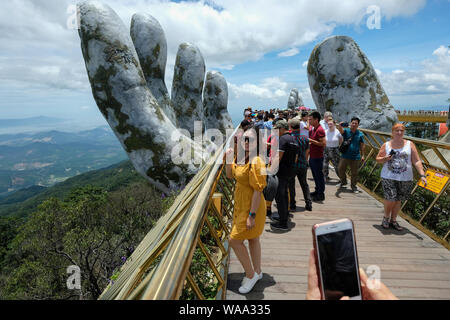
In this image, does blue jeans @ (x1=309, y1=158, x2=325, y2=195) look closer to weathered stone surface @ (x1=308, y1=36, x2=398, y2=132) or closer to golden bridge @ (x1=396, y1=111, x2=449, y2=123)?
weathered stone surface @ (x1=308, y1=36, x2=398, y2=132)

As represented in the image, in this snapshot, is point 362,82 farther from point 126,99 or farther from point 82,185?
point 82,185

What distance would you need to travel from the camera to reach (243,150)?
250 cm

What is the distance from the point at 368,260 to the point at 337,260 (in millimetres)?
2643

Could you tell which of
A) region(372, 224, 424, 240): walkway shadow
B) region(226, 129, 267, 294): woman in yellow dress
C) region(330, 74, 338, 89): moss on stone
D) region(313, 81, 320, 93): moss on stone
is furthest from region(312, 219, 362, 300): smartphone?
region(313, 81, 320, 93): moss on stone

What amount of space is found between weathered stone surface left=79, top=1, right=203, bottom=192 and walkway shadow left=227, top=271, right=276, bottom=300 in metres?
8.61

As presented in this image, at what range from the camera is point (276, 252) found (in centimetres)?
352

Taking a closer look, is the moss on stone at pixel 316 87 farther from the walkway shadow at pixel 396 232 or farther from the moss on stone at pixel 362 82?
the walkway shadow at pixel 396 232

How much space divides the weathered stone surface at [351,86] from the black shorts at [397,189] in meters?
6.91

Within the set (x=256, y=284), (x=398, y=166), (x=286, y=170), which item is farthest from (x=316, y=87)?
(x=256, y=284)

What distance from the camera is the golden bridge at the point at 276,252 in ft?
5.00

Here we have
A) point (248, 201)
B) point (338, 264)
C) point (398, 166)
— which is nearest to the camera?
point (338, 264)

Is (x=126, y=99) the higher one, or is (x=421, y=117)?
(x=126, y=99)
